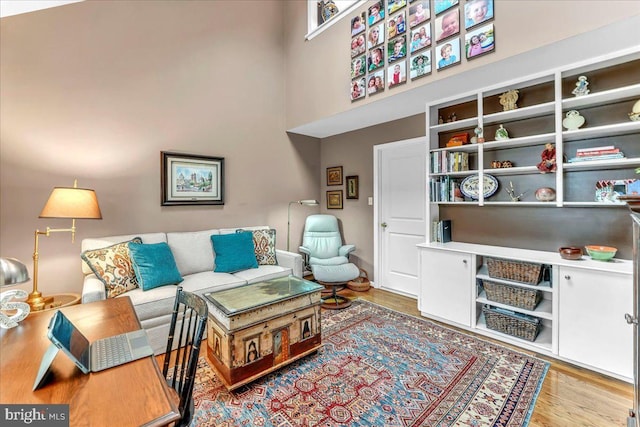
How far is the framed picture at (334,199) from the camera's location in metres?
4.42

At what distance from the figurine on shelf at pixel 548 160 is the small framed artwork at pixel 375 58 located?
5.50ft

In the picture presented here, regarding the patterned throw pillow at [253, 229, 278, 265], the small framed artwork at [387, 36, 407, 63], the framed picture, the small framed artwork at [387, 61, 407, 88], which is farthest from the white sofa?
the small framed artwork at [387, 36, 407, 63]

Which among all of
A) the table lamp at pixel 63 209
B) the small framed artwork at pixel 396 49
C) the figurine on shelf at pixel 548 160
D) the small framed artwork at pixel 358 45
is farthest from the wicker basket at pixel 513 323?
the table lamp at pixel 63 209

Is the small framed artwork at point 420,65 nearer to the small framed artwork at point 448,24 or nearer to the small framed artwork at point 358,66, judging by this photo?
the small framed artwork at point 448,24

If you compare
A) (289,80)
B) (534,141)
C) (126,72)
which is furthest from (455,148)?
(126,72)

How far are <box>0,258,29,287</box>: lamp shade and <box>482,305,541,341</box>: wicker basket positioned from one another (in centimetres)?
302

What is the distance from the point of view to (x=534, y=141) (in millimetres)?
2475

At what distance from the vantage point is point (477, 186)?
2846 millimetres

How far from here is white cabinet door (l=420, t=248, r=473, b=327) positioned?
2631mm

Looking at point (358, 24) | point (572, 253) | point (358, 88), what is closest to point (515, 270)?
point (572, 253)

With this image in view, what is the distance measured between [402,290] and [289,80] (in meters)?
3.31

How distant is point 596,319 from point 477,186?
1369 millimetres

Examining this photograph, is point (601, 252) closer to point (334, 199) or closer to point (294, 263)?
point (294, 263)

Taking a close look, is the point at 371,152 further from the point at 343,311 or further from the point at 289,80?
the point at 343,311
